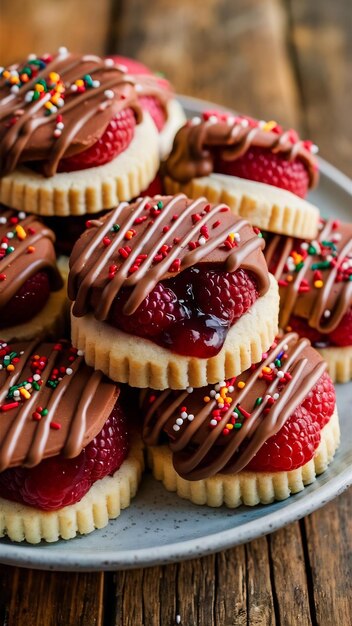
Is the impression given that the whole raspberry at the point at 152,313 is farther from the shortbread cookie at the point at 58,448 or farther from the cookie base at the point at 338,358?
the cookie base at the point at 338,358

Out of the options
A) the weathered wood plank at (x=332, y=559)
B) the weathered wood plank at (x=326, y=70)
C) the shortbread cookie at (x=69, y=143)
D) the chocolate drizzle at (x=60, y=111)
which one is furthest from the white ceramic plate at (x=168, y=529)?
the weathered wood plank at (x=326, y=70)

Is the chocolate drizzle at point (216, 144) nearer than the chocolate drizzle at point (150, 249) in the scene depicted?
No

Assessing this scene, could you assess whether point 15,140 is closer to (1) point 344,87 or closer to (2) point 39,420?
(2) point 39,420

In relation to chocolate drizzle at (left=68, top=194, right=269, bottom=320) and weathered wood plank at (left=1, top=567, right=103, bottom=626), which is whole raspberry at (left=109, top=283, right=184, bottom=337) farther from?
weathered wood plank at (left=1, top=567, right=103, bottom=626)

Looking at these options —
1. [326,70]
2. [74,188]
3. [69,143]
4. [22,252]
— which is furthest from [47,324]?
[326,70]

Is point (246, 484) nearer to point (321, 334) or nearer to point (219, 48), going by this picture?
point (321, 334)

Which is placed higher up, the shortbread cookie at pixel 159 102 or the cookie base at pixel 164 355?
the shortbread cookie at pixel 159 102

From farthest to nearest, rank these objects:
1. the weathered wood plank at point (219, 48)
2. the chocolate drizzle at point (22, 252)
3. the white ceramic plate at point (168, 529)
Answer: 1. the weathered wood plank at point (219, 48)
2. the chocolate drizzle at point (22, 252)
3. the white ceramic plate at point (168, 529)

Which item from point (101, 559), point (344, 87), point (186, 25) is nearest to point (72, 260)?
point (101, 559)
